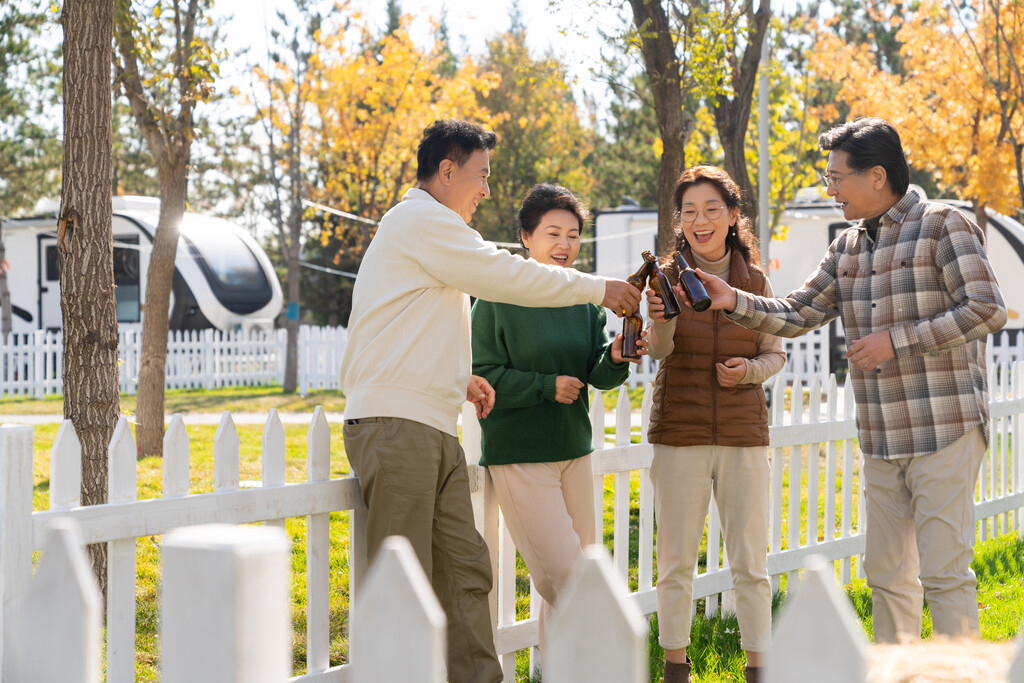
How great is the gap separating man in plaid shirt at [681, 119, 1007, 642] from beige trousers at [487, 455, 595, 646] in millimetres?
852

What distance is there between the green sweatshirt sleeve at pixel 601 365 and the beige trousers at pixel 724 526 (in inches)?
14.6

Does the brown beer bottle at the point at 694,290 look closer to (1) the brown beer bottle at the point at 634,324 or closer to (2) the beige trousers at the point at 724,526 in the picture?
(1) the brown beer bottle at the point at 634,324

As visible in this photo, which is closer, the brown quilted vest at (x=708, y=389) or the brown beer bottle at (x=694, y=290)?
the brown beer bottle at (x=694, y=290)

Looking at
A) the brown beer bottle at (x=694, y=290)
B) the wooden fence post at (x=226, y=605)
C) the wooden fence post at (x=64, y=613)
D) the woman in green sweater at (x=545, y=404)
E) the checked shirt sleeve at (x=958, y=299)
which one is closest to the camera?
the wooden fence post at (x=226, y=605)

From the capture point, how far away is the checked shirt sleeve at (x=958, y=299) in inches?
124

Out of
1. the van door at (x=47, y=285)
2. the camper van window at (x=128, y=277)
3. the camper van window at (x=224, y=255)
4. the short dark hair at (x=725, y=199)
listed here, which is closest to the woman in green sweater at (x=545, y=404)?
Result: the short dark hair at (x=725, y=199)

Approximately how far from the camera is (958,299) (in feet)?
10.5

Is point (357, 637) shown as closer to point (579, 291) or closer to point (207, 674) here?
point (207, 674)

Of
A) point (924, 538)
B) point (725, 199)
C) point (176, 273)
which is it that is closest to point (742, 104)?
point (725, 199)

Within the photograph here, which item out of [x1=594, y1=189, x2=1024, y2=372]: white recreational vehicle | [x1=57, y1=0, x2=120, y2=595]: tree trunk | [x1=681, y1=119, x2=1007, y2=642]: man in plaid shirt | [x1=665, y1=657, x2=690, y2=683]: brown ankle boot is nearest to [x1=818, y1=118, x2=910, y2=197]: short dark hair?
[x1=681, y1=119, x2=1007, y2=642]: man in plaid shirt

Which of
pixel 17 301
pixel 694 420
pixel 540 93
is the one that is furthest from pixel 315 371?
pixel 540 93

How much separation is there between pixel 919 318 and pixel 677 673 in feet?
5.05

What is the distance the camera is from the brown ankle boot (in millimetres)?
3645

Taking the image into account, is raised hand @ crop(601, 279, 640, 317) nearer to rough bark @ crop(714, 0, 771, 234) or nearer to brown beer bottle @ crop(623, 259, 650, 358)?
brown beer bottle @ crop(623, 259, 650, 358)
